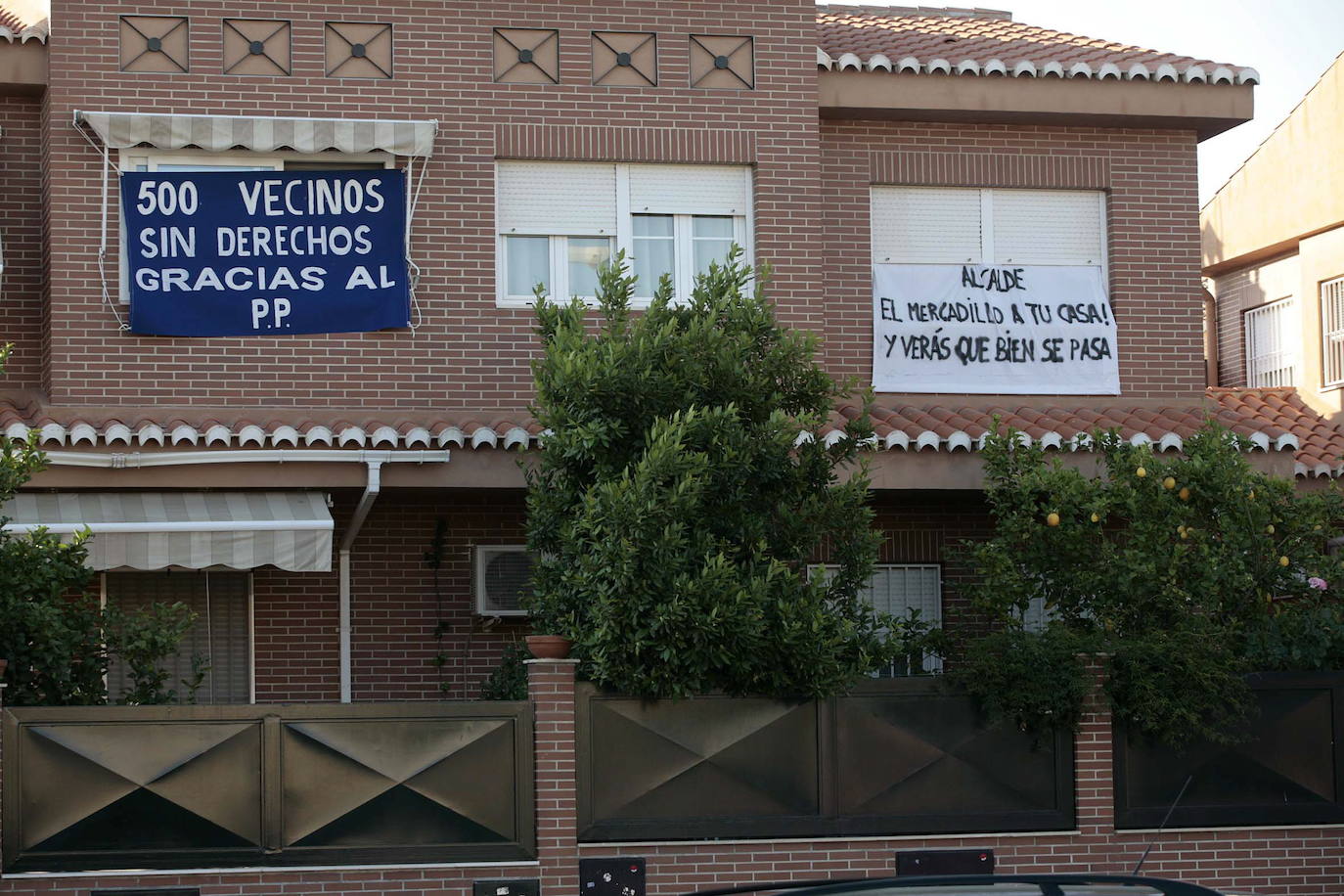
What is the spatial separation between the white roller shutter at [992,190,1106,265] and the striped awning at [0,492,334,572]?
6932 millimetres

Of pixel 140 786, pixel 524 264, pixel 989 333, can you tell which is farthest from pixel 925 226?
pixel 140 786

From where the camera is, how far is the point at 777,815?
11.4m

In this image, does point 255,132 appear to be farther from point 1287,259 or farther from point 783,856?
point 1287,259

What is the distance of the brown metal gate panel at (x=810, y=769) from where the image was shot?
36.7ft

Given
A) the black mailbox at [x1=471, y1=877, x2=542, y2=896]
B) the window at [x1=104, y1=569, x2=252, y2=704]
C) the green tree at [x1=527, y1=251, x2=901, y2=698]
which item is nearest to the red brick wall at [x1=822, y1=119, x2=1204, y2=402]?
the green tree at [x1=527, y1=251, x2=901, y2=698]

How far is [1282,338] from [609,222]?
9694mm

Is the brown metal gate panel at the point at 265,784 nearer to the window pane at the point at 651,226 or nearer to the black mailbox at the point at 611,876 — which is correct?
the black mailbox at the point at 611,876

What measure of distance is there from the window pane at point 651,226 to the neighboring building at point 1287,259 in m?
7.68

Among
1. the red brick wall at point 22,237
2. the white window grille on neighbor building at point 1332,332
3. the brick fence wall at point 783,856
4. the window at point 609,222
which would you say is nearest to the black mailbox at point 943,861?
the brick fence wall at point 783,856

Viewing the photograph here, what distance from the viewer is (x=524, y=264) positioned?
14.5 m

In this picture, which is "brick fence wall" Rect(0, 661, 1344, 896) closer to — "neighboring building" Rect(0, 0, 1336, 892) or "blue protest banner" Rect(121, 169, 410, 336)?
"neighboring building" Rect(0, 0, 1336, 892)

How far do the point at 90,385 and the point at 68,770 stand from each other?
4013 millimetres

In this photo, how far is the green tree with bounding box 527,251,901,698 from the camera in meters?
10.6

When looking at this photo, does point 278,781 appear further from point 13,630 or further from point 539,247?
point 539,247
